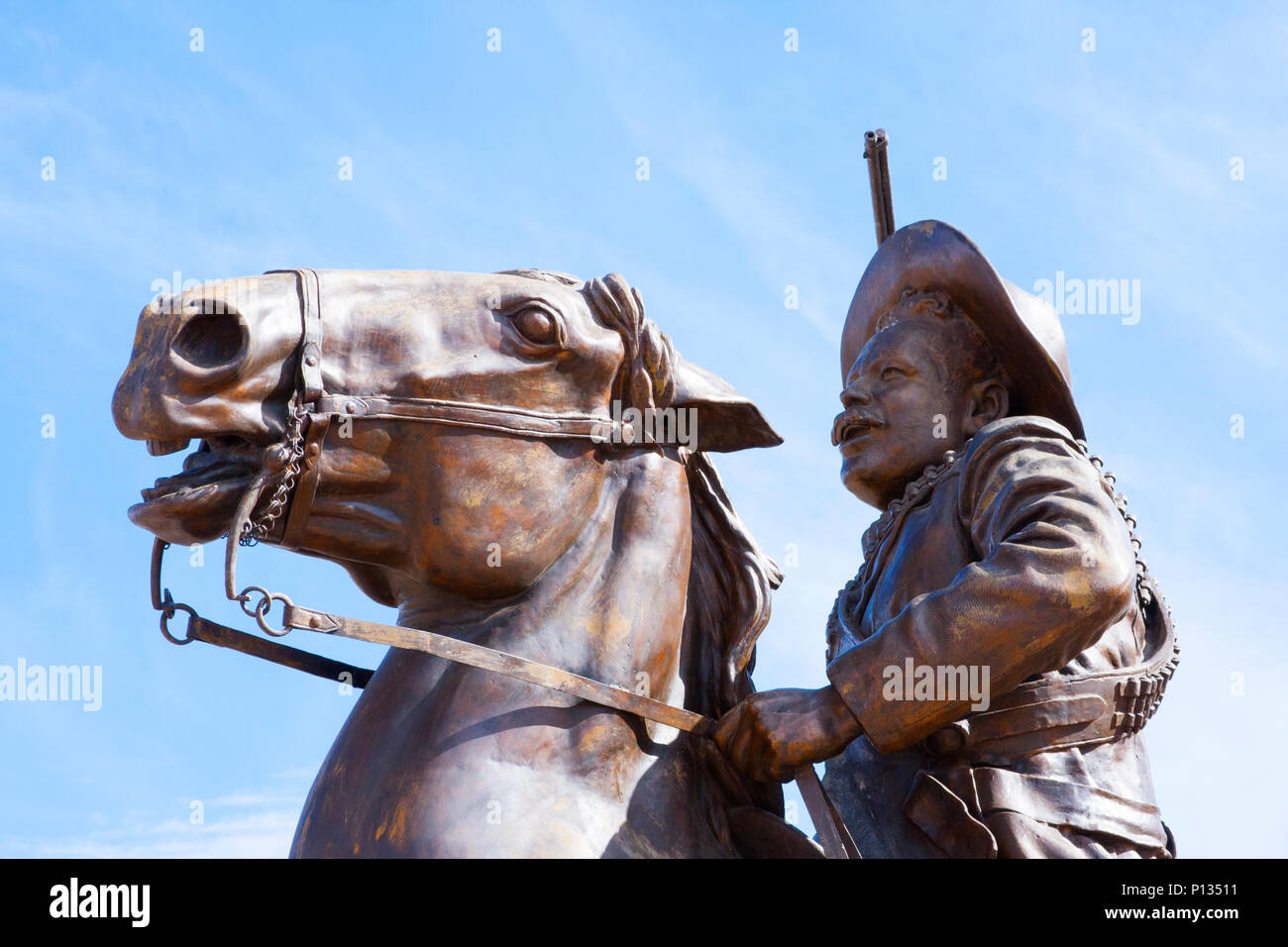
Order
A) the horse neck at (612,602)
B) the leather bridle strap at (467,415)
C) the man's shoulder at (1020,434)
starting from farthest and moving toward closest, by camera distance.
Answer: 1. the man's shoulder at (1020,434)
2. the horse neck at (612,602)
3. the leather bridle strap at (467,415)

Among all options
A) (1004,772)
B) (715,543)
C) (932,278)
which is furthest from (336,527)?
(932,278)

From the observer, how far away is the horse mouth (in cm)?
341

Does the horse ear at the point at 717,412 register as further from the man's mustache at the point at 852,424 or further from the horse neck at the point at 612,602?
the man's mustache at the point at 852,424

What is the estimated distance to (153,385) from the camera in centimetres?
331

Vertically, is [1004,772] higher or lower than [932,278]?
Result: lower

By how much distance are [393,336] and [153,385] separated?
533 millimetres

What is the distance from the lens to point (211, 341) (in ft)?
11.2

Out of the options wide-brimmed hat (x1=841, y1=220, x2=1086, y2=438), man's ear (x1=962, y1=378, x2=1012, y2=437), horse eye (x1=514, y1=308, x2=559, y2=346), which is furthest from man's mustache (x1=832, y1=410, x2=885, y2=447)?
horse eye (x1=514, y1=308, x2=559, y2=346)

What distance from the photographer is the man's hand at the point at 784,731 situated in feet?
12.3

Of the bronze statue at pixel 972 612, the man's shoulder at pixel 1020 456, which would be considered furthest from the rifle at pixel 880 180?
the man's shoulder at pixel 1020 456
